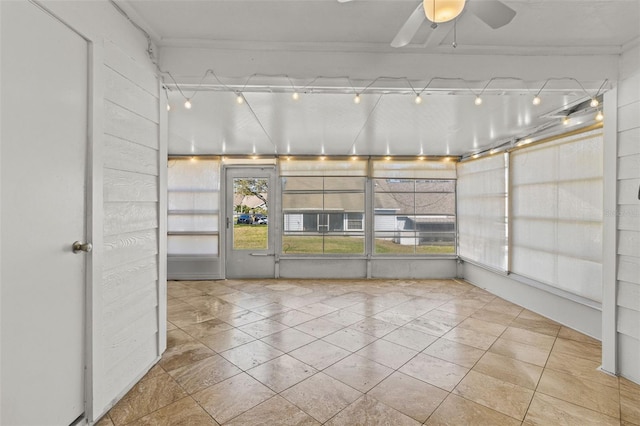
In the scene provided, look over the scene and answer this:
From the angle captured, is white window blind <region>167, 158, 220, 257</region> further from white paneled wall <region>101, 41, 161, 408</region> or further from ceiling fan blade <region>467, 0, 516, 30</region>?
ceiling fan blade <region>467, 0, 516, 30</region>

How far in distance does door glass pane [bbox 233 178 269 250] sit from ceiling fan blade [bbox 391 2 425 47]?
4.24 metres

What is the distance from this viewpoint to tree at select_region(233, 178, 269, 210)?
5.51 metres

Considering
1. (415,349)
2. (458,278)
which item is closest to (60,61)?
(415,349)

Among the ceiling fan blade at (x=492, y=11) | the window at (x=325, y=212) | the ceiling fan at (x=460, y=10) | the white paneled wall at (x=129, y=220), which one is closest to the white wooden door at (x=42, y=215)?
the white paneled wall at (x=129, y=220)

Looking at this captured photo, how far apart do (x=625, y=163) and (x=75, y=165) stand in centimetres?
383

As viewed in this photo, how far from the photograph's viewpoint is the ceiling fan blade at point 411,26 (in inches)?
54.3

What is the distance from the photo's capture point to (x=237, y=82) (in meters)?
2.23

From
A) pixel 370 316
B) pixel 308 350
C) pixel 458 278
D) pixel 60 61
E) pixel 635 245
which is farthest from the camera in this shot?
pixel 458 278

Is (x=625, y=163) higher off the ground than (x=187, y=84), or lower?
lower

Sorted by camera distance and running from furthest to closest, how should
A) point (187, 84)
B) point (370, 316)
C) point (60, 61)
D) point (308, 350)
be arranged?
1. point (370, 316)
2. point (308, 350)
3. point (187, 84)
4. point (60, 61)

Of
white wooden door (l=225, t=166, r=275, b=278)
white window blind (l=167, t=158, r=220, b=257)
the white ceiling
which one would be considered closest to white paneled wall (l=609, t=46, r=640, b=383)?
the white ceiling

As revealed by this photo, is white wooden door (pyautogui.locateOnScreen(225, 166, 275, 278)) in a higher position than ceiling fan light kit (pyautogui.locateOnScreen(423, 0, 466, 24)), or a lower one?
Answer: lower

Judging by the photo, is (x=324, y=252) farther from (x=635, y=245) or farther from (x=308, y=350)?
(x=635, y=245)

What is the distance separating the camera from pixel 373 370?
2.26m
